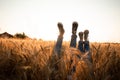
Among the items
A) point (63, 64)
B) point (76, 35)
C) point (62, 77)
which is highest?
point (76, 35)

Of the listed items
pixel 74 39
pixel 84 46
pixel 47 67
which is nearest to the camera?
pixel 47 67

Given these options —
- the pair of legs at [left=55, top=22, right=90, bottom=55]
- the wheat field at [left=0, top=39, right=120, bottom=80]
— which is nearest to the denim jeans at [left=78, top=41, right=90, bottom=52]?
the pair of legs at [left=55, top=22, right=90, bottom=55]

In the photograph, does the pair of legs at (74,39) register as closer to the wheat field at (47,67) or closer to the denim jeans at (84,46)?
the denim jeans at (84,46)

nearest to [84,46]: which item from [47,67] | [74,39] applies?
[74,39]

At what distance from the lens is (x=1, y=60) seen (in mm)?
1963

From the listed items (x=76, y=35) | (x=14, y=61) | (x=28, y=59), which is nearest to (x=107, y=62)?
(x=28, y=59)

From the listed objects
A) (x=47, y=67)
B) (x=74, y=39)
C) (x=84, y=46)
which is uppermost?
(x=74, y=39)

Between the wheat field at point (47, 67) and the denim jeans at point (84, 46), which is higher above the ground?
the denim jeans at point (84, 46)

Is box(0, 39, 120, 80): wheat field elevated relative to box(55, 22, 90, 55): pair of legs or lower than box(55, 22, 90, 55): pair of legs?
lower

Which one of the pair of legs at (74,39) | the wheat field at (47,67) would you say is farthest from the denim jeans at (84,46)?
the wheat field at (47,67)

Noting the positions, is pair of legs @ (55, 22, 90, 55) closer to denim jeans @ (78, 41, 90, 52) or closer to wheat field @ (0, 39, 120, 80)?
denim jeans @ (78, 41, 90, 52)

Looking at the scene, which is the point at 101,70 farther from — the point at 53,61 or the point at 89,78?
the point at 53,61

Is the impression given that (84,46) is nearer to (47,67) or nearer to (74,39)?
(74,39)

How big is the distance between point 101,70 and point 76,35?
1831 mm
